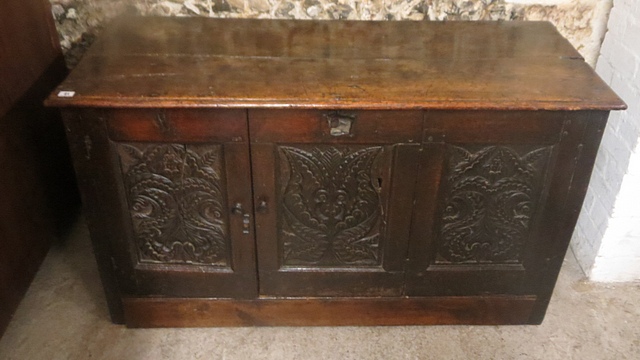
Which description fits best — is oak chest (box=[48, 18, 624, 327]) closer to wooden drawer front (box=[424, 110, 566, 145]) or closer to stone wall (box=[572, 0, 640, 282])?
wooden drawer front (box=[424, 110, 566, 145])

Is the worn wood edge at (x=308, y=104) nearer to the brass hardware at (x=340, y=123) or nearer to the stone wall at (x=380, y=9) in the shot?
the brass hardware at (x=340, y=123)

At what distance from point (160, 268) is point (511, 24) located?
1.32 metres

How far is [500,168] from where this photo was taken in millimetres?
1585

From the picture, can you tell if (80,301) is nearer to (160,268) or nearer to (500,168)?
(160,268)

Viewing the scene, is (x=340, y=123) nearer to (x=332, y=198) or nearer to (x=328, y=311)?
(x=332, y=198)

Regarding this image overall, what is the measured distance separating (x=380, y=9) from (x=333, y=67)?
504 millimetres

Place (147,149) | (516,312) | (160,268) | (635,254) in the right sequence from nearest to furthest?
1. (147,149)
2. (160,268)
3. (516,312)
4. (635,254)

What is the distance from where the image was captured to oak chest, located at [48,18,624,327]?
1483 millimetres

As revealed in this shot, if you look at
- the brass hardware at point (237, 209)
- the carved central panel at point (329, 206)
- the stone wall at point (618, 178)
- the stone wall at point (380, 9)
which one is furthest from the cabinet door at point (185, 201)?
the stone wall at point (618, 178)

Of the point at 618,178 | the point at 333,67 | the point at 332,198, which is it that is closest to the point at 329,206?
the point at 332,198

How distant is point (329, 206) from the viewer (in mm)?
1635

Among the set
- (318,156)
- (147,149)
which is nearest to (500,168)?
(318,156)

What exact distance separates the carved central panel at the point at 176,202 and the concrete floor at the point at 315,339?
285 millimetres

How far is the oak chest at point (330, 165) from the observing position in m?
1.48
